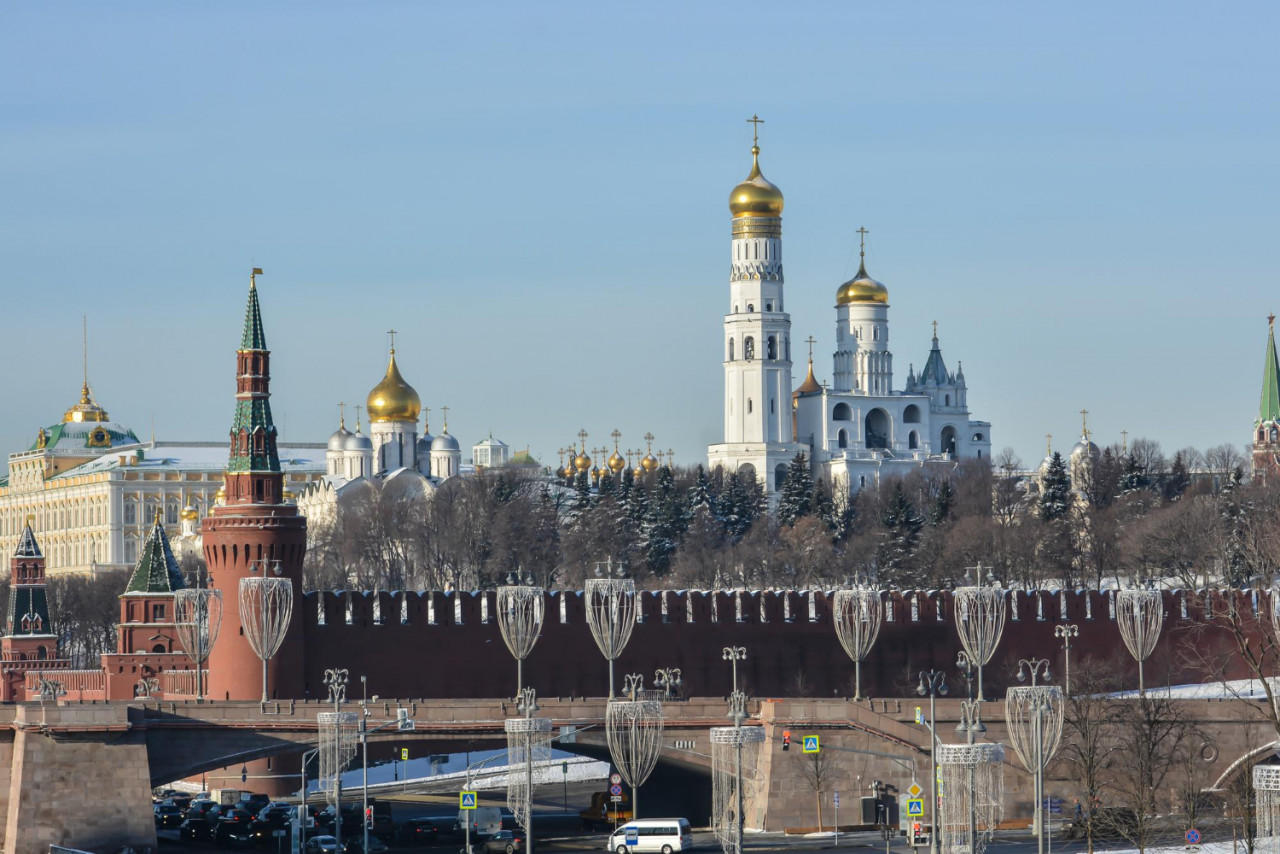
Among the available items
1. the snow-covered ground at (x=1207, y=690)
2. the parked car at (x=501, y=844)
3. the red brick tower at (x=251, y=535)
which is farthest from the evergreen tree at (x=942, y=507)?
the parked car at (x=501, y=844)

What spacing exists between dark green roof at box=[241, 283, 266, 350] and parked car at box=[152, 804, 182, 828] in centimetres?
1313

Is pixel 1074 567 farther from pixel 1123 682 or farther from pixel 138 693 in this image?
pixel 138 693

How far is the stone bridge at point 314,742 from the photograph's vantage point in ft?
227

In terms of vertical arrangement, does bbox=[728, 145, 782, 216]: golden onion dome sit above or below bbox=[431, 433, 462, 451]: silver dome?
above

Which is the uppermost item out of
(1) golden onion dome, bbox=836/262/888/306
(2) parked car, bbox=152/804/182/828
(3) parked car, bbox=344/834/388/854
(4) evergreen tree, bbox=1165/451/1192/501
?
(1) golden onion dome, bbox=836/262/888/306

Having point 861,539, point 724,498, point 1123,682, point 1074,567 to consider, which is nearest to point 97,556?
point 724,498

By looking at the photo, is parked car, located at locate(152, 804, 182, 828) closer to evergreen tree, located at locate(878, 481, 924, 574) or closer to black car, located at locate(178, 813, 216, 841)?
black car, located at locate(178, 813, 216, 841)

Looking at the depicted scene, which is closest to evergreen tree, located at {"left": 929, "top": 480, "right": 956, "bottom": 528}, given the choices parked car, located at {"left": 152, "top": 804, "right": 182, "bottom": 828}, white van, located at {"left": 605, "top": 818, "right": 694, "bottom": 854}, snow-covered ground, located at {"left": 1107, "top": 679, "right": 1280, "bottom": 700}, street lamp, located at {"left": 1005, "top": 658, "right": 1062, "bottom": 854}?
snow-covered ground, located at {"left": 1107, "top": 679, "right": 1280, "bottom": 700}

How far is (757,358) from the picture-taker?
151 meters

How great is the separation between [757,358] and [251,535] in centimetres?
7067

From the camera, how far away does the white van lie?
63719 mm

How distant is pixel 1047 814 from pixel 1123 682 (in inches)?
883

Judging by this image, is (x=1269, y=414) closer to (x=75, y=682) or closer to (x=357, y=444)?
(x=357, y=444)

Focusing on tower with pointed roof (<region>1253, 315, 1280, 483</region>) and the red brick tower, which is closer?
the red brick tower
